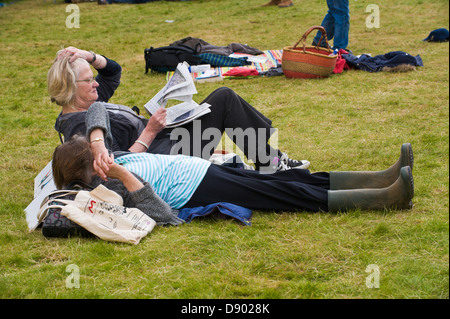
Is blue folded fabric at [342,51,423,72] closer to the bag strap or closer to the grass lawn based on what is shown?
the grass lawn

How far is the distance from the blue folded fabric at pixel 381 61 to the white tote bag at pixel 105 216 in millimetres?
5238

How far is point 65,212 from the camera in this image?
2.98 m

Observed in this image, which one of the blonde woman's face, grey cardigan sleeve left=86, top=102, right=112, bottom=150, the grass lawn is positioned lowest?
the grass lawn

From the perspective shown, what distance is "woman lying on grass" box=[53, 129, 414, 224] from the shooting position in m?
3.15

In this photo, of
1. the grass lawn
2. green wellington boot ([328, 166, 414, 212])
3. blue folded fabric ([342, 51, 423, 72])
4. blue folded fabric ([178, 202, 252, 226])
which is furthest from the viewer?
blue folded fabric ([342, 51, 423, 72])

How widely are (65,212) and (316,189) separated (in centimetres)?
154

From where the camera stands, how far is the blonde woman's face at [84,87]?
366 centimetres

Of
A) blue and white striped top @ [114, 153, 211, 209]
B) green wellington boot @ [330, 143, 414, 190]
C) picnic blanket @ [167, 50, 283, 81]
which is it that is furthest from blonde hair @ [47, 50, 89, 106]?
picnic blanket @ [167, 50, 283, 81]

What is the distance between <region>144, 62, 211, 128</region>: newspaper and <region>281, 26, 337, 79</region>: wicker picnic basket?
3.57 meters

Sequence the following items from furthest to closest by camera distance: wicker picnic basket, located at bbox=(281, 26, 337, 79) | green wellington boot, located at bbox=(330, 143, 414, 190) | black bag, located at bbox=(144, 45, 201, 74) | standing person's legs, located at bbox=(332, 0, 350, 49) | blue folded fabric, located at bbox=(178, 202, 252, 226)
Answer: standing person's legs, located at bbox=(332, 0, 350, 49)
black bag, located at bbox=(144, 45, 201, 74)
wicker picnic basket, located at bbox=(281, 26, 337, 79)
green wellington boot, located at bbox=(330, 143, 414, 190)
blue folded fabric, located at bbox=(178, 202, 252, 226)

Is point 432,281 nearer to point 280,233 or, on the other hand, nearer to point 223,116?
point 280,233

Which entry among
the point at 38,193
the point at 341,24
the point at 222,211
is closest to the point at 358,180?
the point at 222,211

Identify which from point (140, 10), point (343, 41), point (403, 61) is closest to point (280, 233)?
point (403, 61)

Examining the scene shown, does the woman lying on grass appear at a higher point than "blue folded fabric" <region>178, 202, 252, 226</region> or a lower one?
higher
